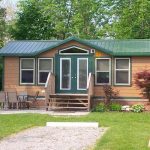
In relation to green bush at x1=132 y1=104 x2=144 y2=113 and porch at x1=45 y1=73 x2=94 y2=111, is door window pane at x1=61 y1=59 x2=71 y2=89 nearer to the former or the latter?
porch at x1=45 y1=73 x2=94 y2=111

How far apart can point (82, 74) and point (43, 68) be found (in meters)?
2.07

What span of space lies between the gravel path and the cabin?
8.15 meters

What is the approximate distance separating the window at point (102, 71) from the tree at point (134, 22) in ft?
41.3

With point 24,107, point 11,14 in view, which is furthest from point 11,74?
point 11,14

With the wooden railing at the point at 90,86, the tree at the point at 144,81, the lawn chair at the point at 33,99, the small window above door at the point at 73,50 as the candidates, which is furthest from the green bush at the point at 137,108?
the lawn chair at the point at 33,99

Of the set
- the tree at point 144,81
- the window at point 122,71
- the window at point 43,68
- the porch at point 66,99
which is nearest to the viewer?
the tree at point 144,81

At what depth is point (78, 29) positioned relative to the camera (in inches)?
1582

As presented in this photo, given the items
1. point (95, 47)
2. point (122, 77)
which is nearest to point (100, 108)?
point (122, 77)

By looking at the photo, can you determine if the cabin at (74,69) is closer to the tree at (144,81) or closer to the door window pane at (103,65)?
the door window pane at (103,65)

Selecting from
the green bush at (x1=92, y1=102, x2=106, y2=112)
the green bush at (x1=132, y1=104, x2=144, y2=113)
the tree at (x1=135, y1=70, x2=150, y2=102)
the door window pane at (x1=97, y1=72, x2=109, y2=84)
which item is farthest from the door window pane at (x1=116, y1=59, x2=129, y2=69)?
the green bush at (x1=132, y1=104, x2=144, y2=113)

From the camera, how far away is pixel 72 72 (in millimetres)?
23219

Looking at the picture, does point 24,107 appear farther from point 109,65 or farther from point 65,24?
point 65,24

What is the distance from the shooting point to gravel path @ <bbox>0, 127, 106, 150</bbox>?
416 inches

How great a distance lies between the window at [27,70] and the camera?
23.6 m
